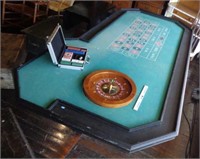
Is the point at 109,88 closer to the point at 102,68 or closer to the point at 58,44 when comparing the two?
the point at 102,68

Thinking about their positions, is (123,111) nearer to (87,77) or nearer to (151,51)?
(87,77)

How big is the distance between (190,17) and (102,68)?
2.10 metres

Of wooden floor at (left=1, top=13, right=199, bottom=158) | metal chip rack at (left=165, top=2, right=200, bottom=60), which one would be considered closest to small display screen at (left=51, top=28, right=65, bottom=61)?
wooden floor at (left=1, top=13, right=199, bottom=158)

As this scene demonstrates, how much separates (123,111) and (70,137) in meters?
0.65

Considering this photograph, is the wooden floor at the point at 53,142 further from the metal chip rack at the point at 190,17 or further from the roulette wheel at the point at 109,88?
the metal chip rack at the point at 190,17

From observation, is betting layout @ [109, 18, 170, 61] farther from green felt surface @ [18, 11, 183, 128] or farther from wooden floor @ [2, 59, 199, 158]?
wooden floor @ [2, 59, 199, 158]

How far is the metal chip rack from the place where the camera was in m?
2.94

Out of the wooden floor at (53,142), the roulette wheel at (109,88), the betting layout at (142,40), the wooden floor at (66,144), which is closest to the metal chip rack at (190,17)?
the betting layout at (142,40)

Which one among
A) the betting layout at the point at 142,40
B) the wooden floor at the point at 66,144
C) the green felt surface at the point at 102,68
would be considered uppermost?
the betting layout at the point at 142,40

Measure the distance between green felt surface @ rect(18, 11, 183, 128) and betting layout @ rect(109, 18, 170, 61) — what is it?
4 centimetres

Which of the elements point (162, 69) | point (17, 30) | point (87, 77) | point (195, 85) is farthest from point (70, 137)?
point (17, 30)

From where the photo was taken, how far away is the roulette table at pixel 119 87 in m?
1.19

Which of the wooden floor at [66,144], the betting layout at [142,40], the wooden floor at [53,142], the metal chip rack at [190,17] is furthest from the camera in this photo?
the metal chip rack at [190,17]

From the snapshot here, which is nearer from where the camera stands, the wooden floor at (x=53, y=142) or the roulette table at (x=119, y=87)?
the roulette table at (x=119, y=87)
